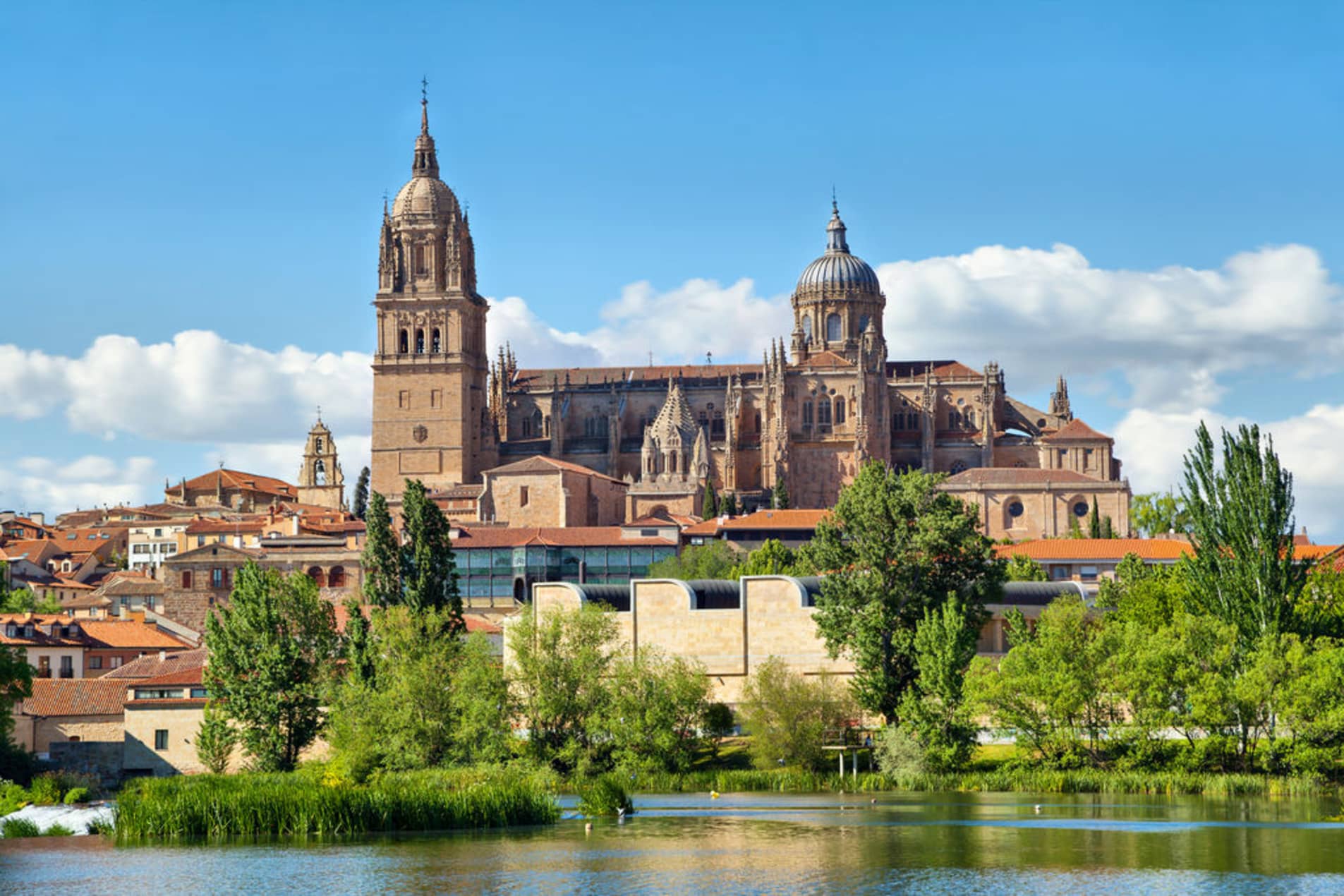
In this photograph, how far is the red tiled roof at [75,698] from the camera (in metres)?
64.8

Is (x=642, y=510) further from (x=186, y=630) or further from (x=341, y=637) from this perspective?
(x=341, y=637)

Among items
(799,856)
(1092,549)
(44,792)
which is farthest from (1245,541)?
(1092,549)

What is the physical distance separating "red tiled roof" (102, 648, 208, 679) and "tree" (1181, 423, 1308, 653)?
33839mm

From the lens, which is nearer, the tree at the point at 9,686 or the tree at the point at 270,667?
the tree at the point at 9,686

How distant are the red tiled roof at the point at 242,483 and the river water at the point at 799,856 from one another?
405 feet

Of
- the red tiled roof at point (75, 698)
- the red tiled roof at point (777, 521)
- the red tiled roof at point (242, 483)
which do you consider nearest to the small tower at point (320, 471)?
the red tiled roof at point (242, 483)

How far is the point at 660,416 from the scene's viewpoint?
437 ft

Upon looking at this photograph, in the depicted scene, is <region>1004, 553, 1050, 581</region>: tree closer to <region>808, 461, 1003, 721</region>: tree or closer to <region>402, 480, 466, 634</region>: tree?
<region>808, 461, 1003, 721</region>: tree

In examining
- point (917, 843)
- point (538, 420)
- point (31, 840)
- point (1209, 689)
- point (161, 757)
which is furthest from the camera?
point (538, 420)

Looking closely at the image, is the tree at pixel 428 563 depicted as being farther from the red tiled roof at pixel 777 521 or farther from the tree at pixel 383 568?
the red tiled roof at pixel 777 521

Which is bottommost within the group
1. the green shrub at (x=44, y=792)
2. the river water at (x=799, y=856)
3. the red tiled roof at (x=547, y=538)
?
the river water at (x=799, y=856)

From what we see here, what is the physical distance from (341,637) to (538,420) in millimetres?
80975

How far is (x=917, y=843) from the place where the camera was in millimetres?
Answer: 41312

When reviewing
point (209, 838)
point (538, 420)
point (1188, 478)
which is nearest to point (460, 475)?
point (538, 420)
